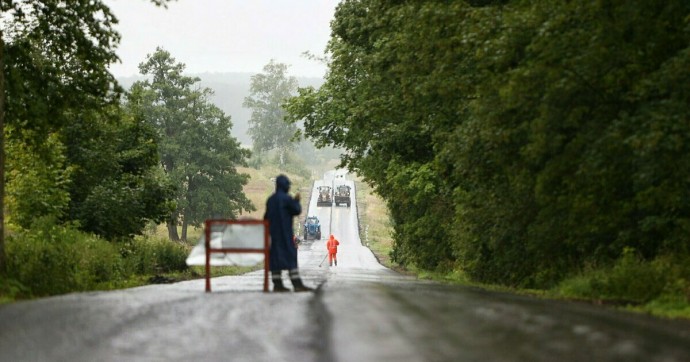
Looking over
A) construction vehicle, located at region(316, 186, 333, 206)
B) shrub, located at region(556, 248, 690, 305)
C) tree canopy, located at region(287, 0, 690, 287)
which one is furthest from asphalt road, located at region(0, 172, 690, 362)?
construction vehicle, located at region(316, 186, 333, 206)

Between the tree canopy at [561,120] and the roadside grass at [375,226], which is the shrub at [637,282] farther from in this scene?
the roadside grass at [375,226]

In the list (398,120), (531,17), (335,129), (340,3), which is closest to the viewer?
(531,17)

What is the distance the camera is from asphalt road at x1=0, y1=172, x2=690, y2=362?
8.34m

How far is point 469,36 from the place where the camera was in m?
19.6

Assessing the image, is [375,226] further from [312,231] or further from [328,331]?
[328,331]

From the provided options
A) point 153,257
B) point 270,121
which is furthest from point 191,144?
point 270,121

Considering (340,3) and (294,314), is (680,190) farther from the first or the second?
Answer: (340,3)

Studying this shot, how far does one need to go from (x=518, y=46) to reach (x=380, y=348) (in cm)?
1124

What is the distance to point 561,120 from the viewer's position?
17859 mm

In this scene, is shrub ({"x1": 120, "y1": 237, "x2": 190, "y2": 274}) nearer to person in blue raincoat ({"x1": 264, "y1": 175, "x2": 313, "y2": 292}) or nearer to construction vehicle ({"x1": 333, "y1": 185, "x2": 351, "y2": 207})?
person in blue raincoat ({"x1": 264, "y1": 175, "x2": 313, "y2": 292})

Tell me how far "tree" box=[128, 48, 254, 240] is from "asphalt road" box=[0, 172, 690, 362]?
65.7 m

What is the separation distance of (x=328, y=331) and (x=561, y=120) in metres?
9.45

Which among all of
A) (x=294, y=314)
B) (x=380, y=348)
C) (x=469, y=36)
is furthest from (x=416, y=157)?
(x=380, y=348)

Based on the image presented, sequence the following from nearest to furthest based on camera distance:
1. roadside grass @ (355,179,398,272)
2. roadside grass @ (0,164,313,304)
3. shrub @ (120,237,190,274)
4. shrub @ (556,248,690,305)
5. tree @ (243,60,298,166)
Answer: shrub @ (556,248,690,305) < roadside grass @ (0,164,313,304) < shrub @ (120,237,190,274) < roadside grass @ (355,179,398,272) < tree @ (243,60,298,166)
